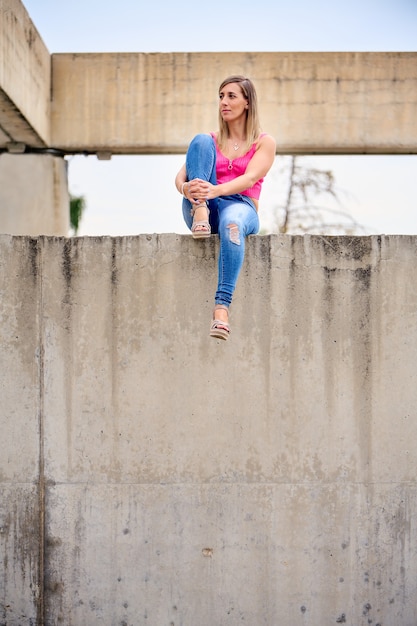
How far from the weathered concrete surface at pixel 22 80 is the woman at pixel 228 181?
126 inches

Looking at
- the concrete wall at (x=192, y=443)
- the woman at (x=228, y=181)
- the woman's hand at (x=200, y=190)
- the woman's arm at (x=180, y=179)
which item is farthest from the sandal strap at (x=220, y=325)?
the woman's arm at (x=180, y=179)

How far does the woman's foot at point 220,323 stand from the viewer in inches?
140

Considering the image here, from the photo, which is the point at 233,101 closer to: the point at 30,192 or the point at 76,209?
the point at 30,192

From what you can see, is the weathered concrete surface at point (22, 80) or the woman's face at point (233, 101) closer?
the woman's face at point (233, 101)

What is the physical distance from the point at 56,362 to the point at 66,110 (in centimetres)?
527

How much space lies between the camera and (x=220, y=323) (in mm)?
3559

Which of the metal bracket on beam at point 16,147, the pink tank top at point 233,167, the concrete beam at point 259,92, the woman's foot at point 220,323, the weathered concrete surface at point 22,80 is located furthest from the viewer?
the metal bracket on beam at point 16,147

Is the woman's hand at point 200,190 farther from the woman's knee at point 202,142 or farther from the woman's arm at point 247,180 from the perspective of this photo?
the woman's knee at point 202,142

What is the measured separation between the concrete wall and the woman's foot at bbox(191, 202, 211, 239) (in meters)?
0.09

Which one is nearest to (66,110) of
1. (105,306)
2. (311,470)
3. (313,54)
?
(313,54)

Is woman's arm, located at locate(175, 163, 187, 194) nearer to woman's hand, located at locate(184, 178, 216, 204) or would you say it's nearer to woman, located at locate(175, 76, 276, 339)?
woman, located at locate(175, 76, 276, 339)

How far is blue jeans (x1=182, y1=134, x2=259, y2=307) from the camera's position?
370 cm

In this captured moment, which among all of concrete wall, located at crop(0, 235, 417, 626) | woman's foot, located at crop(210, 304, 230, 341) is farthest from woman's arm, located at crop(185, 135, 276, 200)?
woman's foot, located at crop(210, 304, 230, 341)

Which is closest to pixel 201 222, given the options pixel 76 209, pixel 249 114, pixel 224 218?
pixel 224 218
